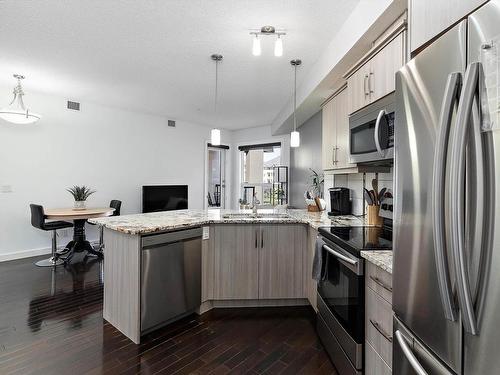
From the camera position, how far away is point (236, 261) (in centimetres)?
276

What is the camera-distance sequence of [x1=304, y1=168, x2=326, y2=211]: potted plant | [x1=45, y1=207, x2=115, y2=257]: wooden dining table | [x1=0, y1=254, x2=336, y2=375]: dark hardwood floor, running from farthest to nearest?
[x1=45, y1=207, x2=115, y2=257]: wooden dining table < [x1=304, y1=168, x2=326, y2=211]: potted plant < [x1=0, y1=254, x2=336, y2=375]: dark hardwood floor

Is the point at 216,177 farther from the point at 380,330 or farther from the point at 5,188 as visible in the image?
the point at 380,330

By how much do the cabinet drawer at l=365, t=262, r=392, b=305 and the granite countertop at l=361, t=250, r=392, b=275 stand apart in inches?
2.0

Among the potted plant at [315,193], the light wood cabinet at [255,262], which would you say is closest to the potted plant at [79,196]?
the light wood cabinet at [255,262]

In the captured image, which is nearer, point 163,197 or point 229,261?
point 229,261

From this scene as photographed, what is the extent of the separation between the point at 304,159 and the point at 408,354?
4372 mm

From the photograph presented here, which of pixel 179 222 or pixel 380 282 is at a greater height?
pixel 179 222

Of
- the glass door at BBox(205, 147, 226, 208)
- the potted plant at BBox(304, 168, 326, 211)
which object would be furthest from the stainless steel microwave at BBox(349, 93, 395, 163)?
the glass door at BBox(205, 147, 226, 208)

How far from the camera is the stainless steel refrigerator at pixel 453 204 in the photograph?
2.43 ft

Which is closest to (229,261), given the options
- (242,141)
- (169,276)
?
(169,276)

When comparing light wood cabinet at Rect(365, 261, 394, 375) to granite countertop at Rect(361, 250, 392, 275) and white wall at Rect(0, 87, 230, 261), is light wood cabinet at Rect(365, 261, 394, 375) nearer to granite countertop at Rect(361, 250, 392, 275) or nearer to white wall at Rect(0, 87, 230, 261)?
granite countertop at Rect(361, 250, 392, 275)

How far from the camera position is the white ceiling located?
2.31 meters

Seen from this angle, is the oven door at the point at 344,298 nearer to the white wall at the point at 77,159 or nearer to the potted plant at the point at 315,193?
the potted plant at the point at 315,193

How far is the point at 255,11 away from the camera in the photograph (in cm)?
232
